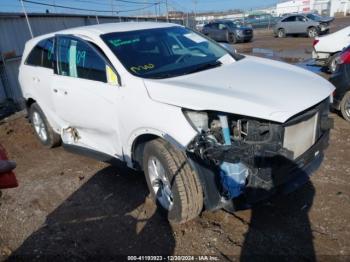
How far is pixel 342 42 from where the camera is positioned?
9695mm

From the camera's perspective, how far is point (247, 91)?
2906 mm

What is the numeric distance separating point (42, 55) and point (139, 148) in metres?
2.46

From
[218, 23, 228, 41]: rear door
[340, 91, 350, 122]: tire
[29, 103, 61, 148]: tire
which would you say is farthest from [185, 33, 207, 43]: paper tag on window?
[218, 23, 228, 41]: rear door

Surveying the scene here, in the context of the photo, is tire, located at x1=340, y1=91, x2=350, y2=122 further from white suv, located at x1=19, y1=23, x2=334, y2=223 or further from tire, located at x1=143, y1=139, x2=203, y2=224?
tire, located at x1=143, y1=139, x2=203, y2=224

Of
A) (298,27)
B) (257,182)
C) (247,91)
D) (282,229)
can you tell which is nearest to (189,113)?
(247,91)

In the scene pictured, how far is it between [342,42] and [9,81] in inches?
379

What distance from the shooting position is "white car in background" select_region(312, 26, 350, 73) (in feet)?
31.6

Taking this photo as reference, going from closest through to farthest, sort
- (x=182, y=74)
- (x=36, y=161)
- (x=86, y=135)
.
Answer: (x=182, y=74) → (x=86, y=135) → (x=36, y=161)

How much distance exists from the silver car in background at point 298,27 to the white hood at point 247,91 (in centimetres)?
2124

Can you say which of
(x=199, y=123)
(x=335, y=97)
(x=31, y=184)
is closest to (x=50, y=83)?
(x=31, y=184)

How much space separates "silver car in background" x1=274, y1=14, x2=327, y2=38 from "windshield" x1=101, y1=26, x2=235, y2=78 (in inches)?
814

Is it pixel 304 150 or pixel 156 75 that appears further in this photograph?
pixel 156 75

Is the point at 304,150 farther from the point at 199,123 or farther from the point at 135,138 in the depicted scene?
the point at 135,138

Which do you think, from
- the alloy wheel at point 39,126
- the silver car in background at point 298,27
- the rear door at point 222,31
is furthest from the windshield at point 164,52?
the rear door at point 222,31
